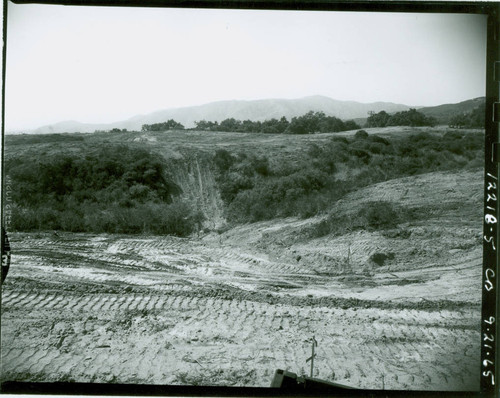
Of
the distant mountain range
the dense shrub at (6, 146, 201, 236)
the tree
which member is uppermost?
the distant mountain range

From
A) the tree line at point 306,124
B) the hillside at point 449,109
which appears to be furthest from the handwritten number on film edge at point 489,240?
the tree line at point 306,124

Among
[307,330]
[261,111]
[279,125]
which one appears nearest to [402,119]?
[279,125]

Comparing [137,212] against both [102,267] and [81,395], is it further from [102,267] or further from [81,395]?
[81,395]

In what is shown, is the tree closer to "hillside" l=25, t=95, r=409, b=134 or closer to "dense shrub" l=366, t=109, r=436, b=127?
"hillside" l=25, t=95, r=409, b=134

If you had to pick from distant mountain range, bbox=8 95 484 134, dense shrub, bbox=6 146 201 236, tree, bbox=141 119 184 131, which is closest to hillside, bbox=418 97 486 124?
distant mountain range, bbox=8 95 484 134

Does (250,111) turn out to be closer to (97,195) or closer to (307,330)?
(97,195)

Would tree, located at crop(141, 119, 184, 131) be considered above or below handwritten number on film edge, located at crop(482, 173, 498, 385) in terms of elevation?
above

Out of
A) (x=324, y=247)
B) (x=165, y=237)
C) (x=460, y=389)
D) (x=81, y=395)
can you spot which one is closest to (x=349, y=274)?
(x=324, y=247)
